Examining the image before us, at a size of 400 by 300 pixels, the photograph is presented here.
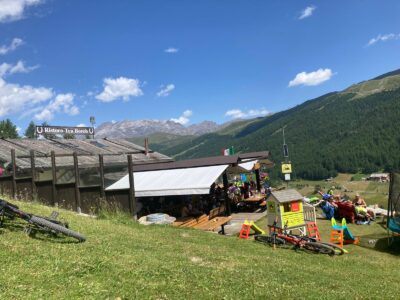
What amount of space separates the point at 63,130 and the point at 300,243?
28938 mm

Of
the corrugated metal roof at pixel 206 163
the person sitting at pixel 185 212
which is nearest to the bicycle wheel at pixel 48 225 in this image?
the person sitting at pixel 185 212

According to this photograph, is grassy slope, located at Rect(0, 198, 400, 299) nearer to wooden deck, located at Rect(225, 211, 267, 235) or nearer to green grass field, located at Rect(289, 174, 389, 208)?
wooden deck, located at Rect(225, 211, 267, 235)

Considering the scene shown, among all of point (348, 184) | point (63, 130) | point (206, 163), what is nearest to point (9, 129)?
point (63, 130)

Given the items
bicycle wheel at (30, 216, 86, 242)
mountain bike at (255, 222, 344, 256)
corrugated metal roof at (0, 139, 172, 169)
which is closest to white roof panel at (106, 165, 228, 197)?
corrugated metal roof at (0, 139, 172, 169)

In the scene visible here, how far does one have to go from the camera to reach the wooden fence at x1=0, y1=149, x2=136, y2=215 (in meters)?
14.2

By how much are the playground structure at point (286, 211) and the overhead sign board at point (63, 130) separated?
2486 cm

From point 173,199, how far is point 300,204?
8.11 m

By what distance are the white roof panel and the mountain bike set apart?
416cm

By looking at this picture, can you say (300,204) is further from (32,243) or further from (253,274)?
(32,243)

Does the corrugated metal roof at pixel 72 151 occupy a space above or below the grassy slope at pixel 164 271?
above

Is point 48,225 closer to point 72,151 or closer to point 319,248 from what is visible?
point 319,248

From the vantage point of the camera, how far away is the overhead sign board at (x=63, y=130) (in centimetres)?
3281

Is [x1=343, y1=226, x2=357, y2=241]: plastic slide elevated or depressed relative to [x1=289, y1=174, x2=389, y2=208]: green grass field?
elevated

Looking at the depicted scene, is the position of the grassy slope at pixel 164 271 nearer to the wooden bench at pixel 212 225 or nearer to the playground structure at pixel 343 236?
the playground structure at pixel 343 236
